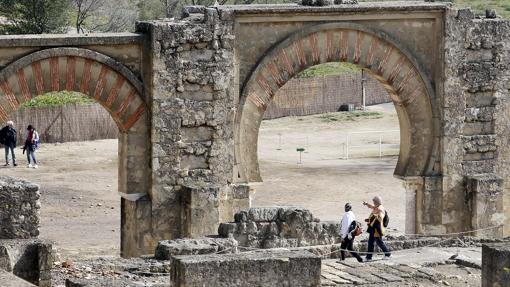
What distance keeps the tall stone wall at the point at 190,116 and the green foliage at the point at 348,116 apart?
1871 centimetres

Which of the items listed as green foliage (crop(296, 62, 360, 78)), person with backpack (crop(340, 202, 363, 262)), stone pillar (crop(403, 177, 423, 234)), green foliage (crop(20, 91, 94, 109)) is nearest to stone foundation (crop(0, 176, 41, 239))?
person with backpack (crop(340, 202, 363, 262))

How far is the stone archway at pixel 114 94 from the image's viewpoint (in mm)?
20516

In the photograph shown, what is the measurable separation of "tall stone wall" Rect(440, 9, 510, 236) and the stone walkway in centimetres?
312

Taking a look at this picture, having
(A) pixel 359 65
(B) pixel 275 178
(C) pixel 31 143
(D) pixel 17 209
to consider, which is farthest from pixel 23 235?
(B) pixel 275 178

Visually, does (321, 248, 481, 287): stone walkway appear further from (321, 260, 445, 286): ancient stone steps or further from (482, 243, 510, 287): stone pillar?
(482, 243, 510, 287): stone pillar

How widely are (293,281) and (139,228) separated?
729cm

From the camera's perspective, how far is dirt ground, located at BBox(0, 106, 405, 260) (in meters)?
26.5

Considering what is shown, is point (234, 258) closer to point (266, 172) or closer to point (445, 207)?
point (445, 207)

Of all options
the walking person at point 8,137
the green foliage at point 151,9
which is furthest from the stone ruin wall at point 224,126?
the green foliage at point 151,9

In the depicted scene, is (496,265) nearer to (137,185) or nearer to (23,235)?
(23,235)

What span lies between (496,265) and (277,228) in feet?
18.4

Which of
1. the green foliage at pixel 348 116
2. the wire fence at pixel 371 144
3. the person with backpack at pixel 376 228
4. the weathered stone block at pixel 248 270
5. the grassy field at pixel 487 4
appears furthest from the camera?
the grassy field at pixel 487 4

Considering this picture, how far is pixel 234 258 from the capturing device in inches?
559

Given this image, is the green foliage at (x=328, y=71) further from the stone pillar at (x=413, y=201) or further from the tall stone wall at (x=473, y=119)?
the stone pillar at (x=413, y=201)
